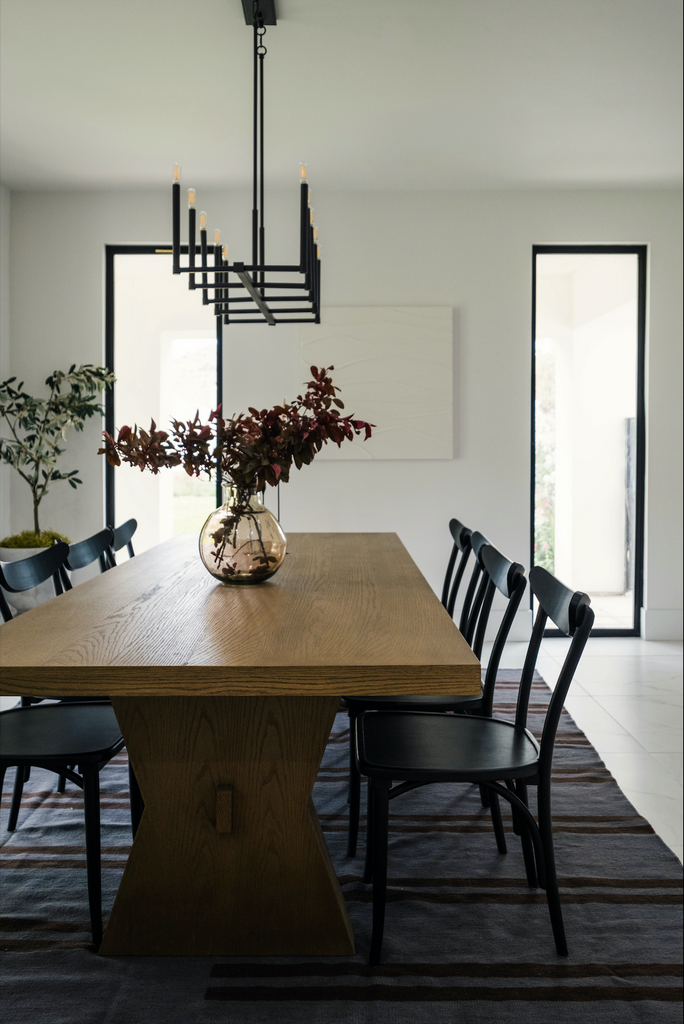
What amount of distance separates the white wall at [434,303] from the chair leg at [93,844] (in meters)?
3.14

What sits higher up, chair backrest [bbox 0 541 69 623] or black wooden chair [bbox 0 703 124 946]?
chair backrest [bbox 0 541 69 623]

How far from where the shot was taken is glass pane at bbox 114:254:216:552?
16.0 ft

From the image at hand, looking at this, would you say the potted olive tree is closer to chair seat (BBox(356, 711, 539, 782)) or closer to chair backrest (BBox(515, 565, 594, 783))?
chair seat (BBox(356, 711, 539, 782))

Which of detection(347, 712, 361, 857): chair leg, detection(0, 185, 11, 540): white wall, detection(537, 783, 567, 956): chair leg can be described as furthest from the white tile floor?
detection(0, 185, 11, 540): white wall

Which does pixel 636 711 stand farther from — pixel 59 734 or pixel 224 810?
pixel 59 734

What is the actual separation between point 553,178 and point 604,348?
112 cm

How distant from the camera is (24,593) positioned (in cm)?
441

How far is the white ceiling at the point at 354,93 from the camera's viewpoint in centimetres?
290

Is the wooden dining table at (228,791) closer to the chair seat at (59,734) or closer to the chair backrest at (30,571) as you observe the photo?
the chair seat at (59,734)

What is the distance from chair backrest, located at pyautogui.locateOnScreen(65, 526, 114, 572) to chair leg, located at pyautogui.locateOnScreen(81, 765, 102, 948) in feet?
2.79

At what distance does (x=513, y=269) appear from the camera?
4.74 m

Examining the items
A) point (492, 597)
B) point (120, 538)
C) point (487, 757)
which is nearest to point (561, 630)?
point (487, 757)

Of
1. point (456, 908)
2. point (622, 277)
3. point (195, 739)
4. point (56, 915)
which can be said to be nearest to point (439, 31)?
point (622, 277)

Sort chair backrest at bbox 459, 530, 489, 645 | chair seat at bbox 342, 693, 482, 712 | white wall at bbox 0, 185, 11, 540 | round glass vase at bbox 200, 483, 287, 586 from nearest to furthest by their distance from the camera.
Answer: round glass vase at bbox 200, 483, 287, 586 → chair seat at bbox 342, 693, 482, 712 → chair backrest at bbox 459, 530, 489, 645 → white wall at bbox 0, 185, 11, 540
